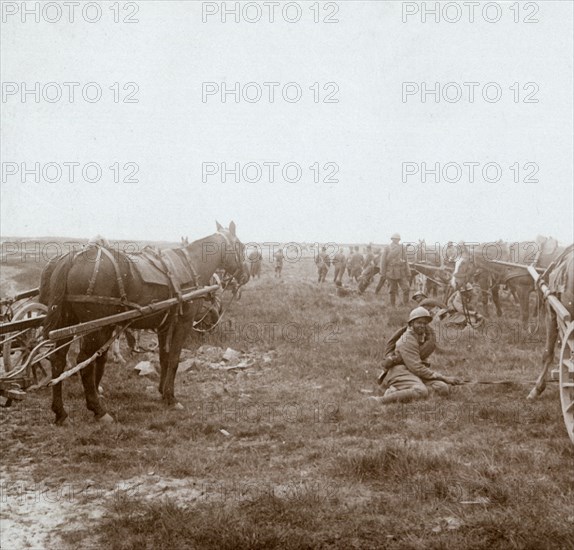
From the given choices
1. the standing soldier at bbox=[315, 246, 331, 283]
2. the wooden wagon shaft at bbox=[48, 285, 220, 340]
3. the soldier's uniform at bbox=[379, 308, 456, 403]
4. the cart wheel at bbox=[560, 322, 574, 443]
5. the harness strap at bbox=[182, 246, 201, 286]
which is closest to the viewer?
the cart wheel at bbox=[560, 322, 574, 443]

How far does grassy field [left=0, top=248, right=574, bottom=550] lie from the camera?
3.74 metres

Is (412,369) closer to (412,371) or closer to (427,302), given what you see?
(412,371)

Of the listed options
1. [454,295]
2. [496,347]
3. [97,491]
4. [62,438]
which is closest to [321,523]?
[97,491]

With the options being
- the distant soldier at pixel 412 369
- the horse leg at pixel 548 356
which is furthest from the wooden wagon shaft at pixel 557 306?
the distant soldier at pixel 412 369

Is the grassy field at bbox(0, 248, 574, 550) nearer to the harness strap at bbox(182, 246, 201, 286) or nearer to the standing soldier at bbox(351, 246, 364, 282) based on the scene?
the harness strap at bbox(182, 246, 201, 286)

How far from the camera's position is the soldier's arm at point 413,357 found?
7312 millimetres

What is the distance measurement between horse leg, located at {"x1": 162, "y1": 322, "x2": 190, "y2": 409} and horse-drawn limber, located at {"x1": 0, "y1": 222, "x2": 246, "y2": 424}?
13mm

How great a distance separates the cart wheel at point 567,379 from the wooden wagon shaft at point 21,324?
539 centimetres

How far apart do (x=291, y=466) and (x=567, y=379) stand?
2.76 metres

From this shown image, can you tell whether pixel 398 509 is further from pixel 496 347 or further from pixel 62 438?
pixel 496 347

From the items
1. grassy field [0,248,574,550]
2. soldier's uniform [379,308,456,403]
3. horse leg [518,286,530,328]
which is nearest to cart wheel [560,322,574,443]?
grassy field [0,248,574,550]

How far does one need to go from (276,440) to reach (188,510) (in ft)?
6.33

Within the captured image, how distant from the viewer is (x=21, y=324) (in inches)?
226

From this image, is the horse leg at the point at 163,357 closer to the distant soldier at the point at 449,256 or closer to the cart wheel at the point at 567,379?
the cart wheel at the point at 567,379
